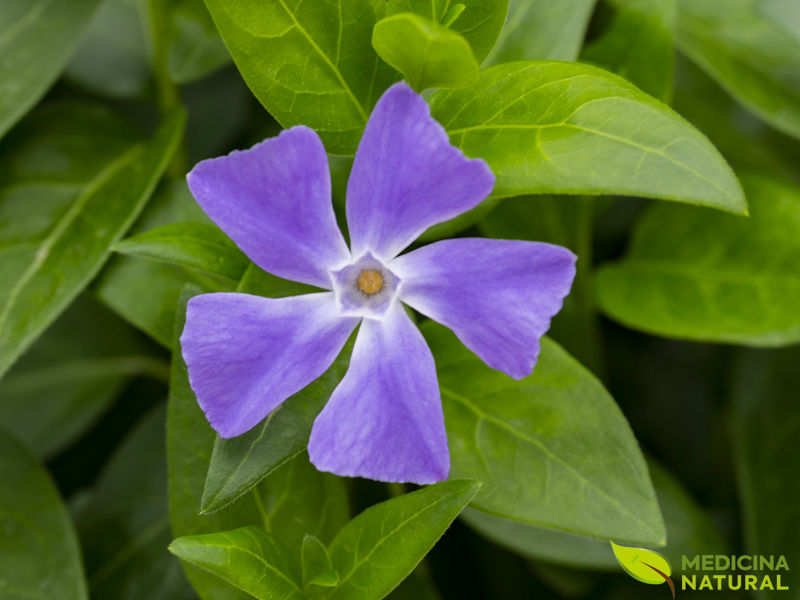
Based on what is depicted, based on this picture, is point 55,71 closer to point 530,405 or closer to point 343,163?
point 343,163

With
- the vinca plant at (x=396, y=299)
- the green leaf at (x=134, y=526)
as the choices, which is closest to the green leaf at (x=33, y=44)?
the vinca plant at (x=396, y=299)

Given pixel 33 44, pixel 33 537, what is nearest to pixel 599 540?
pixel 33 537

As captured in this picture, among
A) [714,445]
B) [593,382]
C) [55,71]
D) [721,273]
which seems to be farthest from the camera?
[714,445]

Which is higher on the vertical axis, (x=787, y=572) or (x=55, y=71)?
(x=55, y=71)

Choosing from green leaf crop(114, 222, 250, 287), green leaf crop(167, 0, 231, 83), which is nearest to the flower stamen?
green leaf crop(114, 222, 250, 287)

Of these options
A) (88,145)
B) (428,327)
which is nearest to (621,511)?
(428,327)

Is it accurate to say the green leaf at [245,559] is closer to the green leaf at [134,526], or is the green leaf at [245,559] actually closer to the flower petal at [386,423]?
the flower petal at [386,423]

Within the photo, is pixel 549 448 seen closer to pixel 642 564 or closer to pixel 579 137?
pixel 642 564
